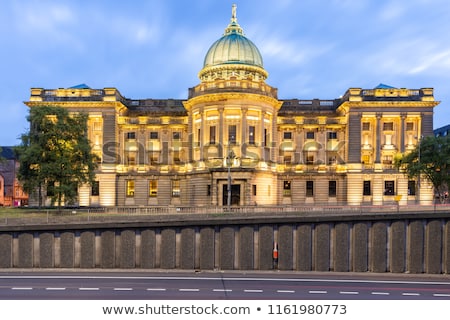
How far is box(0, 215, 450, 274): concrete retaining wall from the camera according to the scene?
3225 centimetres

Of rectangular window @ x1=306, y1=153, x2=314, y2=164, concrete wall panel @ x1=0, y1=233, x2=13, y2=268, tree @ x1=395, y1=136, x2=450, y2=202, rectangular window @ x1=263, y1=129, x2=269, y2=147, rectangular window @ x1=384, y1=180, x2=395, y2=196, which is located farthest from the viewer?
rectangular window @ x1=306, y1=153, x2=314, y2=164

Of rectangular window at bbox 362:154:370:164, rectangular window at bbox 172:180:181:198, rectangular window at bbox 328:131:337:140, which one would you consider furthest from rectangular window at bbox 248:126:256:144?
rectangular window at bbox 362:154:370:164

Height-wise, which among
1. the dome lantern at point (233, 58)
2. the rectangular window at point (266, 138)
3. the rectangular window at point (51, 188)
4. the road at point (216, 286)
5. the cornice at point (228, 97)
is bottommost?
the road at point (216, 286)

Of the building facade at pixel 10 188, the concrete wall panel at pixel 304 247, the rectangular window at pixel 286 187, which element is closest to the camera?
the concrete wall panel at pixel 304 247

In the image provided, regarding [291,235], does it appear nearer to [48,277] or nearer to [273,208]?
[273,208]

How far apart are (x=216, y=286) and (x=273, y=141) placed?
39408mm

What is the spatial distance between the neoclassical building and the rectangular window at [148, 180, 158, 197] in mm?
186

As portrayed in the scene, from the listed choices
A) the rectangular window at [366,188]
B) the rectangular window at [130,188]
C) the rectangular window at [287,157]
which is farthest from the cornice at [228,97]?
the rectangular window at [366,188]

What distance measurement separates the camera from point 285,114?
67000 mm

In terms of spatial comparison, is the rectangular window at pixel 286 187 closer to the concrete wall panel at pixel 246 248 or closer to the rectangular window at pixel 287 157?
the rectangular window at pixel 287 157

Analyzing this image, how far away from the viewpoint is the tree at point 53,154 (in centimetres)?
3969

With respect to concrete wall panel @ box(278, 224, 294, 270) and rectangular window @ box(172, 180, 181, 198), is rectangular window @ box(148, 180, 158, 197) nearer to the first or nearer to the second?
rectangular window @ box(172, 180, 181, 198)

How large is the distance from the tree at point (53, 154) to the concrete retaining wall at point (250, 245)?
8.90 metres

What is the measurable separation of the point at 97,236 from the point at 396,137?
55270mm
